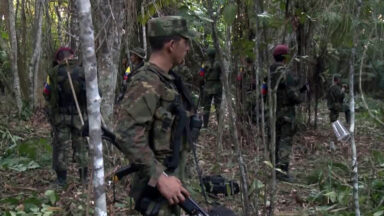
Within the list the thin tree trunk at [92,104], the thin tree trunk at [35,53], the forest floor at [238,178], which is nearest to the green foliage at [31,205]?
the forest floor at [238,178]

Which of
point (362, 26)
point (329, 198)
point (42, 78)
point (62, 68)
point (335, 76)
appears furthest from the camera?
point (42, 78)

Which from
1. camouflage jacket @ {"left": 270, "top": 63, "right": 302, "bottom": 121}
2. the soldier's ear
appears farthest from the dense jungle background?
the soldier's ear

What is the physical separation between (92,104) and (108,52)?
2.38 meters

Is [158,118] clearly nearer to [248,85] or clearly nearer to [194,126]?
[194,126]

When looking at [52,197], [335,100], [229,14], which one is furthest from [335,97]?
[229,14]

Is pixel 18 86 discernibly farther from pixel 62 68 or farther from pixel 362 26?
pixel 362 26

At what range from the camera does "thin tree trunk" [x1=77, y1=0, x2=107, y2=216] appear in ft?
9.53

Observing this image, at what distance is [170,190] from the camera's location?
2.74 metres

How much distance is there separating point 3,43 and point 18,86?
1.35 metres

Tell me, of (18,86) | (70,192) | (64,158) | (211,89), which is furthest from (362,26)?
(18,86)

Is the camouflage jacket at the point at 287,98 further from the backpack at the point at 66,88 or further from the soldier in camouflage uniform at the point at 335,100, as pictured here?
the soldier in camouflage uniform at the point at 335,100

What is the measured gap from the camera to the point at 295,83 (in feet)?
20.6

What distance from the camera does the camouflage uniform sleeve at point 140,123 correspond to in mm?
2742

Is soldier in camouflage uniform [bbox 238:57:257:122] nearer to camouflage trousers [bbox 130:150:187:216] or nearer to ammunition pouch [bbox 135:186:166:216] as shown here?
camouflage trousers [bbox 130:150:187:216]
